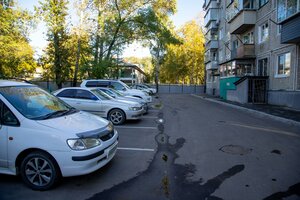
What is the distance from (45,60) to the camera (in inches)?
1080

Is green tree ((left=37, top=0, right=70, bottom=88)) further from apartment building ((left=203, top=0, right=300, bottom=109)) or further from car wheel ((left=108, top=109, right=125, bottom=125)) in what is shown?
car wheel ((left=108, top=109, right=125, bottom=125))

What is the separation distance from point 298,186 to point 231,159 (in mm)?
1629

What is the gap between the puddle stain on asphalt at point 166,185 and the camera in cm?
387

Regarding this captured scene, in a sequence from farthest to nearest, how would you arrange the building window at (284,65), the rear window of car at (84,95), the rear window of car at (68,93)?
1. the building window at (284,65)
2. the rear window of car at (68,93)
3. the rear window of car at (84,95)

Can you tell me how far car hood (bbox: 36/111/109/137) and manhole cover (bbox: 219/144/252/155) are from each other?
3389mm

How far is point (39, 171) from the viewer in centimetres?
407

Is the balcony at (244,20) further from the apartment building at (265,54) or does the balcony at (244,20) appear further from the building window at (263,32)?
the building window at (263,32)

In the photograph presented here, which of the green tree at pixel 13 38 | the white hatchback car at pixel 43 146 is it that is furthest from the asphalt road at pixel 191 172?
the green tree at pixel 13 38

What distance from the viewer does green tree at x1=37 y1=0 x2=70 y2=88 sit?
25312 mm

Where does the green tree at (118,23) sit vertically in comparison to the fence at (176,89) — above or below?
above

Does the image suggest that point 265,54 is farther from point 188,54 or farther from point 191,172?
point 188,54

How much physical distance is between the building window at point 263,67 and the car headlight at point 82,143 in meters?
19.2

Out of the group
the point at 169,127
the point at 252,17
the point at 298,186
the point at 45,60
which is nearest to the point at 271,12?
the point at 252,17

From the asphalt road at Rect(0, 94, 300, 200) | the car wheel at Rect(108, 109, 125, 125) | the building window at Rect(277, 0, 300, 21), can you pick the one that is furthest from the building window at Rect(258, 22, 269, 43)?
the car wheel at Rect(108, 109, 125, 125)
